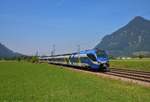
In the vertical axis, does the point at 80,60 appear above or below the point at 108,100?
above

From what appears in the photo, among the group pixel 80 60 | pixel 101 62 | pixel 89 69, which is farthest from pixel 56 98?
pixel 80 60

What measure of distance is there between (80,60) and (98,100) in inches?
1409

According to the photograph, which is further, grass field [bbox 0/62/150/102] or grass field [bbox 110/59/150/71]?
grass field [bbox 110/59/150/71]

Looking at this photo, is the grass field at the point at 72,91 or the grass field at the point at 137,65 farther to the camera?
the grass field at the point at 137,65

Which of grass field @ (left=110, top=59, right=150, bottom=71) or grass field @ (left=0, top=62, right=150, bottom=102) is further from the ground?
grass field @ (left=110, top=59, right=150, bottom=71)

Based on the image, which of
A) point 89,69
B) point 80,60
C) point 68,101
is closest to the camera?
point 68,101

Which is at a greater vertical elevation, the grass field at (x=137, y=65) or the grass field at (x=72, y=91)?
the grass field at (x=137, y=65)

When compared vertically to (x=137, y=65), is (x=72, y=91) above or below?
below

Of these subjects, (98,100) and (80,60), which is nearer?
(98,100)

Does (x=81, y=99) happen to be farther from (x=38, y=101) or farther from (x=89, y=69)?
(x=89, y=69)

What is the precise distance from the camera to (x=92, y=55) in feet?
138

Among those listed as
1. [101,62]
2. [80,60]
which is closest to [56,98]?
[101,62]

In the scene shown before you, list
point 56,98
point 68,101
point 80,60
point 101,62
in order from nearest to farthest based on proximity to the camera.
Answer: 1. point 68,101
2. point 56,98
3. point 101,62
4. point 80,60

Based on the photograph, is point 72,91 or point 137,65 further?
point 137,65
